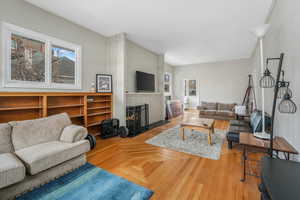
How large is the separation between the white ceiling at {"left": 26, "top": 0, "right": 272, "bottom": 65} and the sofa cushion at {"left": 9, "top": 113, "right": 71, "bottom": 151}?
2262mm

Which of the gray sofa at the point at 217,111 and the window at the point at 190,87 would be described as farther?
the window at the point at 190,87

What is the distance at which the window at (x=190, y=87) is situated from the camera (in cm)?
778

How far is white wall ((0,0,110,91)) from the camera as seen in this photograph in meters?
2.25

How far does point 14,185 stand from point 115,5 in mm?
3146

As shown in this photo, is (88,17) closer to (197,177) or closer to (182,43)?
(182,43)

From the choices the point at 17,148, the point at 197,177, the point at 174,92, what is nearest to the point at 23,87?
the point at 17,148

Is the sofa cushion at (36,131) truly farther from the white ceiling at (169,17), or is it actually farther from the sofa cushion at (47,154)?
the white ceiling at (169,17)

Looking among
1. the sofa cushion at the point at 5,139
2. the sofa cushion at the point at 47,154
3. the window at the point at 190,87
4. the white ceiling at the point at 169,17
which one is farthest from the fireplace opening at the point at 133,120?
the window at the point at 190,87

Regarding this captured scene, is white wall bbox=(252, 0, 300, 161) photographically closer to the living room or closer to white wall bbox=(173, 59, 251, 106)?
the living room

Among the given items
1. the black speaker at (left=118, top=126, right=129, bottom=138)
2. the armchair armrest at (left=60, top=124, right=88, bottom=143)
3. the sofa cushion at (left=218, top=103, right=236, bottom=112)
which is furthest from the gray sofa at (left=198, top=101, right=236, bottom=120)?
the armchair armrest at (left=60, top=124, right=88, bottom=143)

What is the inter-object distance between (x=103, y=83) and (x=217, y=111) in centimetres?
502

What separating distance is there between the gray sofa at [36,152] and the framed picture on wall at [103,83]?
1.30 meters

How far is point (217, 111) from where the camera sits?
5.77 metres

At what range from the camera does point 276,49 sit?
2254 millimetres
